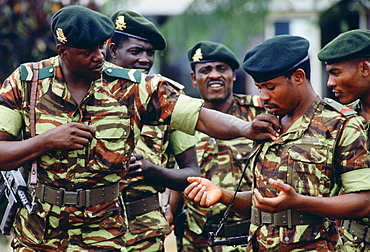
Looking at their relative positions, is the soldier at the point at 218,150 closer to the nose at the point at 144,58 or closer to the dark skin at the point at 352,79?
the nose at the point at 144,58

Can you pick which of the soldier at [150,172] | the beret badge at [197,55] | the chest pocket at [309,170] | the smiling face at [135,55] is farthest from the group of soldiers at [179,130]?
the beret badge at [197,55]

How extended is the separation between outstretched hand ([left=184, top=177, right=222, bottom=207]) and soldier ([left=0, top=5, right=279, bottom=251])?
362mm

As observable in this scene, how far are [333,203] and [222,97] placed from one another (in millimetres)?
2282

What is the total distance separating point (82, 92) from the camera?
3891mm

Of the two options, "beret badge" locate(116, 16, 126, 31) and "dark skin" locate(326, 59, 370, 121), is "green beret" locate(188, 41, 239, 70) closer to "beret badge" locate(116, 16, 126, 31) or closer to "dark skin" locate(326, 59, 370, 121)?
"beret badge" locate(116, 16, 126, 31)

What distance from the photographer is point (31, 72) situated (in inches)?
152

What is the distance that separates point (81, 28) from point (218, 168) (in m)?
2.13

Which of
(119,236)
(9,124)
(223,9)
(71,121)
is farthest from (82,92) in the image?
(223,9)

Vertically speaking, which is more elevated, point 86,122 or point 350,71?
point 350,71

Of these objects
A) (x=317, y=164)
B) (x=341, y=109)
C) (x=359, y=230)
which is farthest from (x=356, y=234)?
(x=341, y=109)

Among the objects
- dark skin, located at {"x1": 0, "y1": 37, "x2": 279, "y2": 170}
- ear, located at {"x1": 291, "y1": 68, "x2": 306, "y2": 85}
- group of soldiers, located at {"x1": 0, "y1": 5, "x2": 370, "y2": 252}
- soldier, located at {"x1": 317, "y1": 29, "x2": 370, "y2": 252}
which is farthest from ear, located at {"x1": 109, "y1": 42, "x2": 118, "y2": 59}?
ear, located at {"x1": 291, "y1": 68, "x2": 306, "y2": 85}

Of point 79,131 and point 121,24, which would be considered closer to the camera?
point 79,131

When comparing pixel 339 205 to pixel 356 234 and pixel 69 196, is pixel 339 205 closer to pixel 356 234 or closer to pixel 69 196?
pixel 356 234

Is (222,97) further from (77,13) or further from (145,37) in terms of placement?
(77,13)
